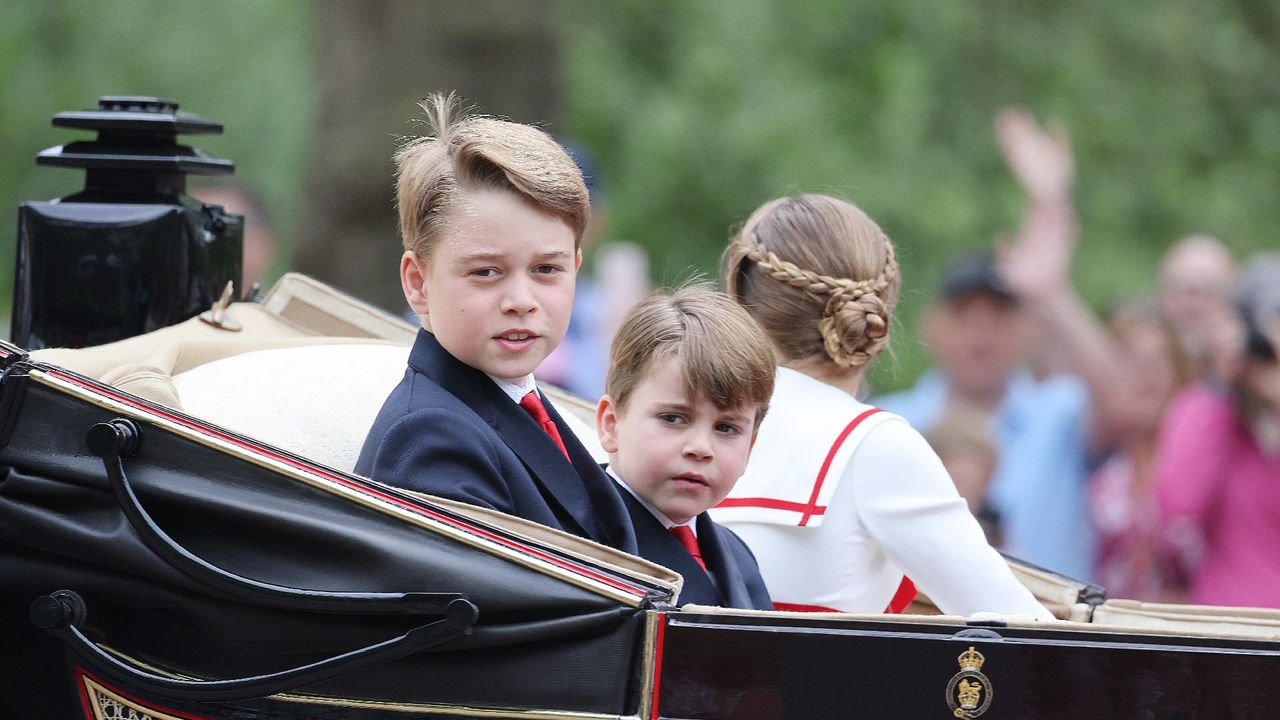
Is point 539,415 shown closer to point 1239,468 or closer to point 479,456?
point 479,456

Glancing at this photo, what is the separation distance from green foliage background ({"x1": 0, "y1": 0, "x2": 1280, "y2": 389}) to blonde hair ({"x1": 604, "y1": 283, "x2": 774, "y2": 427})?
26.4ft

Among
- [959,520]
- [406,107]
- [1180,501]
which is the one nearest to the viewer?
[959,520]

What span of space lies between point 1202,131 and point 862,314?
9.83 m

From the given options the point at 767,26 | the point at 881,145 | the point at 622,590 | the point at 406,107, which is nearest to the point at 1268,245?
the point at 881,145

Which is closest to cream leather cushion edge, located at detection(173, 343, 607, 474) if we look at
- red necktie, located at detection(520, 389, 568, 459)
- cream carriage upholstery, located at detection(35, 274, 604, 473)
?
cream carriage upholstery, located at detection(35, 274, 604, 473)

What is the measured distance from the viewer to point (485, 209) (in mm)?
2127

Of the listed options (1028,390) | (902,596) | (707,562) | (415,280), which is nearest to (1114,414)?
(1028,390)

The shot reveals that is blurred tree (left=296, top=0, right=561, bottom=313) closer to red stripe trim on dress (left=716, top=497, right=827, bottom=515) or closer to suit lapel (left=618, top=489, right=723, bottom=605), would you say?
red stripe trim on dress (left=716, top=497, right=827, bottom=515)

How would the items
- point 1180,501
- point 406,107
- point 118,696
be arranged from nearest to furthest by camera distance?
point 118,696 → point 1180,501 → point 406,107

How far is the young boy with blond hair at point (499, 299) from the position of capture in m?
2.12

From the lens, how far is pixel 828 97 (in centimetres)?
1110

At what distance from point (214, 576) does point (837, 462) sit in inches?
39.3

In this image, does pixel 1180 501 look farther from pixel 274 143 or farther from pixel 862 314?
pixel 274 143

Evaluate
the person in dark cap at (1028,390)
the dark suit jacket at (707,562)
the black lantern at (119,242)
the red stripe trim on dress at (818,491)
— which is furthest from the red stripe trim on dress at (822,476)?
the person in dark cap at (1028,390)
